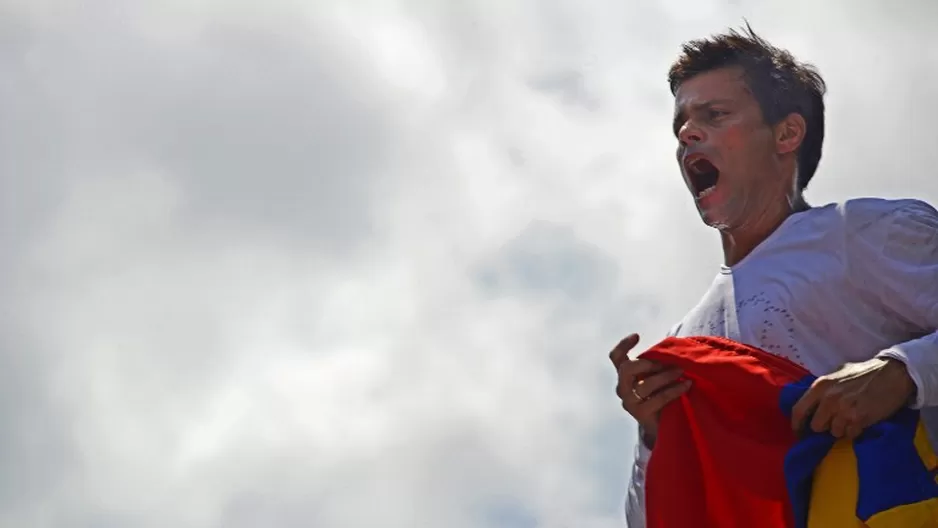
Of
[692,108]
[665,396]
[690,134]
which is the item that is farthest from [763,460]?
[692,108]

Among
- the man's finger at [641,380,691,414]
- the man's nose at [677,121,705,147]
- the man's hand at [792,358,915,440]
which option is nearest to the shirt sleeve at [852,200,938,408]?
the man's hand at [792,358,915,440]

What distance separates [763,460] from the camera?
4.54 meters

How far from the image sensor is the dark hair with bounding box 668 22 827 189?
5859mm

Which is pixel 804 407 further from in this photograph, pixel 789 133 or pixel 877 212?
pixel 789 133

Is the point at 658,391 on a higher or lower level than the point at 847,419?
higher

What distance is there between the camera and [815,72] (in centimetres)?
612

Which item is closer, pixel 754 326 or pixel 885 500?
pixel 885 500

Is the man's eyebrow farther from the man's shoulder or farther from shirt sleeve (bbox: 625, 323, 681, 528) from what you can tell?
shirt sleeve (bbox: 625, 323, 681, 528)

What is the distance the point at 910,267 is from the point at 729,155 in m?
1.17

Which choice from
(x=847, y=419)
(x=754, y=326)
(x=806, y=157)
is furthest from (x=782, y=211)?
(x=847, y=419)

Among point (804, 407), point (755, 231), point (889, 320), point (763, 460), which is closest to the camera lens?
point (804, 407)

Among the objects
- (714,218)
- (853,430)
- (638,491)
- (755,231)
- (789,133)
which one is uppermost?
(789,133)

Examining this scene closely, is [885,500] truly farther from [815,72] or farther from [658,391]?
[815,72]

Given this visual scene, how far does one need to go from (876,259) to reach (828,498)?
43.8 inches
